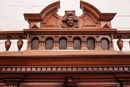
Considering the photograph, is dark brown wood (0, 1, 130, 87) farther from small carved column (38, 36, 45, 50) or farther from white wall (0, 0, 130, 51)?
white wall (0, 0, 130, 51)

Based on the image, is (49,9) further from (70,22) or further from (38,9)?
(38,9)

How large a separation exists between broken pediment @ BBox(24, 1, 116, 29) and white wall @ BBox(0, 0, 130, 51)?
90 cm

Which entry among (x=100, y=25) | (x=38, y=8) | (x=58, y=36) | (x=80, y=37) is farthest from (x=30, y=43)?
(x=38, y=8)

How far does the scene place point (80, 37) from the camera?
1.20m

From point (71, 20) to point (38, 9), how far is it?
1.01 meters

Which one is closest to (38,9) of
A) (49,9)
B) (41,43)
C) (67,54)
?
(49,9)

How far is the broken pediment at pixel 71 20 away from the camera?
124 centimetres

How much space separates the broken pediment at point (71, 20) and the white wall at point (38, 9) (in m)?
0.90

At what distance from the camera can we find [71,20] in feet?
4.09

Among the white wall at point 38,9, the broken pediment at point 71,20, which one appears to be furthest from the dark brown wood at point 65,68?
the white wall at point 38,9

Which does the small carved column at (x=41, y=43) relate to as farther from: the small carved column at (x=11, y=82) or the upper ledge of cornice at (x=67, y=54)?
the small carved column at (x=11, y=82)

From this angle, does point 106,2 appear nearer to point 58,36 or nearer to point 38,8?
point 38,8

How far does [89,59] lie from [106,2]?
1236mm

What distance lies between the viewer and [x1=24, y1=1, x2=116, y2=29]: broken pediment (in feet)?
4.06
